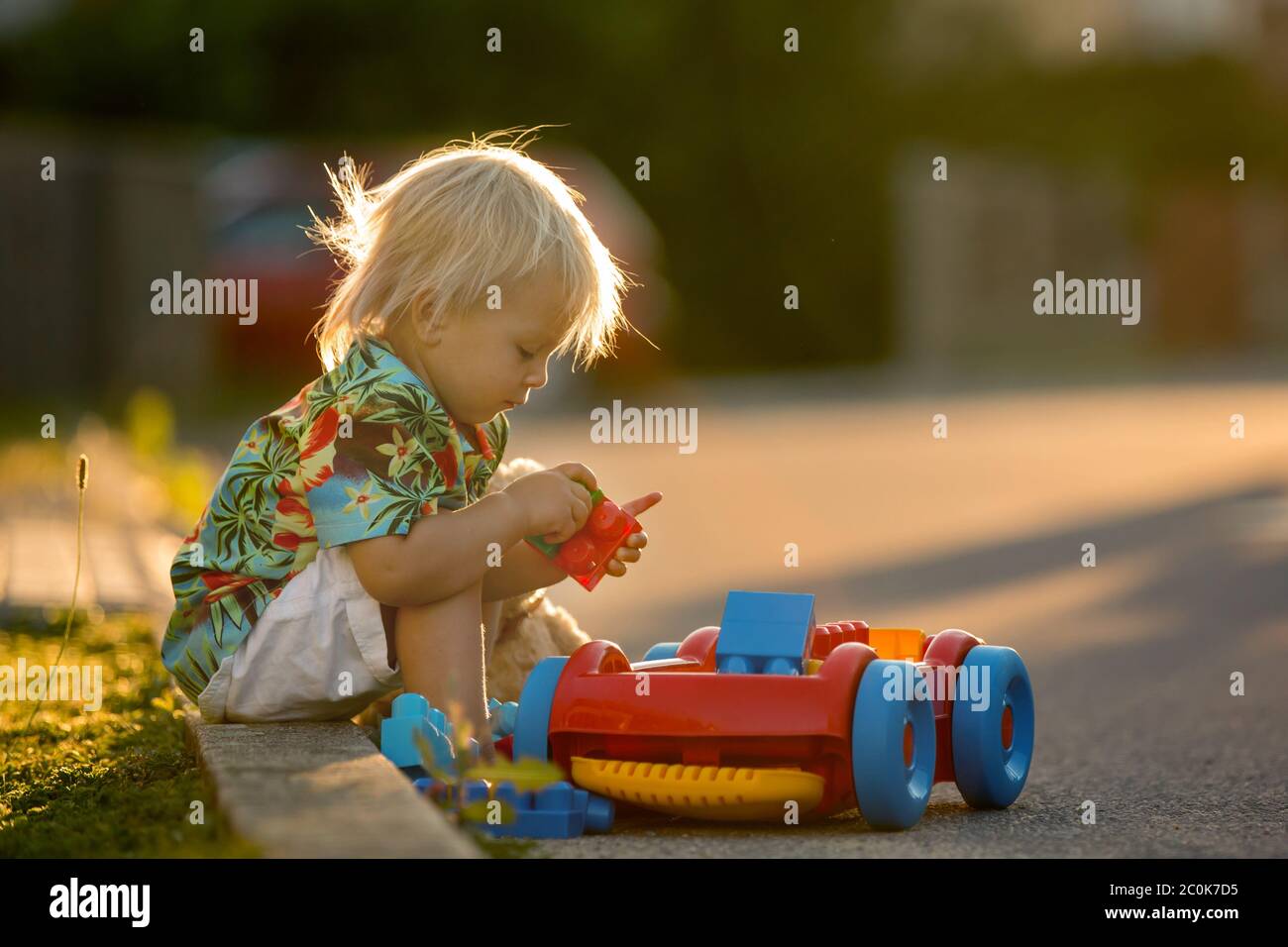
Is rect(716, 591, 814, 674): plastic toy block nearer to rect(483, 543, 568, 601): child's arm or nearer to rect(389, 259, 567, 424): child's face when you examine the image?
rect(483, 543, 568, 601): child's arm

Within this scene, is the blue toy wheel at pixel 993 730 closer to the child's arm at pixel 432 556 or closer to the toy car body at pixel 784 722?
the toy car body at pixel 784 722

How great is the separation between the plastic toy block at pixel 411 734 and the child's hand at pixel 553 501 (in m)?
0.38

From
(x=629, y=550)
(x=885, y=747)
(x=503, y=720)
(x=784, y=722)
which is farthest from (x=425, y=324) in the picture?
(x=885, y=747)

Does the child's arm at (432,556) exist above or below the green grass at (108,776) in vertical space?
above

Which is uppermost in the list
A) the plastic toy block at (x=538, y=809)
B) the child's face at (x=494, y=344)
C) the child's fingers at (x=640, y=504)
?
the child's face at (x=494, y=344)

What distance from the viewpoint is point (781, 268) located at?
2300 cm

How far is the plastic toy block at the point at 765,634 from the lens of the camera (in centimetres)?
312

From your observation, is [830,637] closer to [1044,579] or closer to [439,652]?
[439,652]

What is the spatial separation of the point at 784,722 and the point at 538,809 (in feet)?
1.36

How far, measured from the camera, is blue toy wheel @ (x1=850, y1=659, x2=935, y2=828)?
2871mm

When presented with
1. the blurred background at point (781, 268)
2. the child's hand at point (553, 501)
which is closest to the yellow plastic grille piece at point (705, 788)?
the child's hand at point (553, 501)

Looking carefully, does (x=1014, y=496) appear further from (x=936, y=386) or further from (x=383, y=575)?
(x=936, y=386)

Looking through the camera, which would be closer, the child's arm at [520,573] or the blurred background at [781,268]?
the child's arm at [520,573]

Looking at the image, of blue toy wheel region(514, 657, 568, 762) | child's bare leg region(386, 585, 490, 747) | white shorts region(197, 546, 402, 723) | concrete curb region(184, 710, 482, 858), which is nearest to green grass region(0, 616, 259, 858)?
concrete curb region(184, 710, 482, 858)
